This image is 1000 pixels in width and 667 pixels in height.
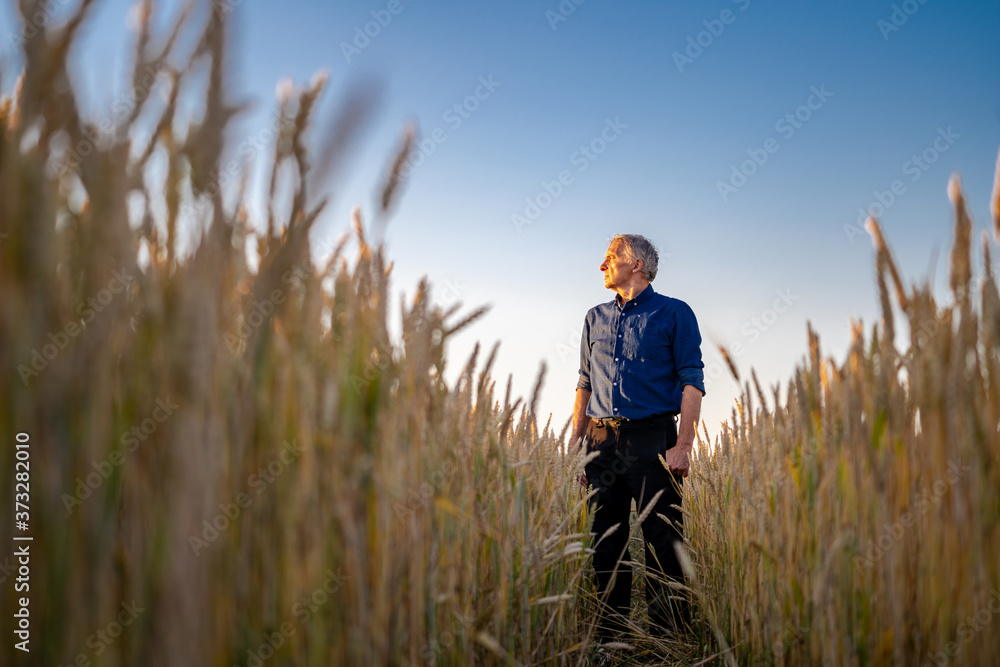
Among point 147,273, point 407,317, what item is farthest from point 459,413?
point 147,273

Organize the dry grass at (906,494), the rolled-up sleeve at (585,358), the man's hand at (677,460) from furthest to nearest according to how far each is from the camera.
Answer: the rolled-up sleeve at (585,358), the man's hand at (677,460), the dry grass at (906,494)

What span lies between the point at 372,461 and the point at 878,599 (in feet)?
4.79

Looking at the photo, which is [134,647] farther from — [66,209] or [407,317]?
[407,317]

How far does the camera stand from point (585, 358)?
433 centimetres

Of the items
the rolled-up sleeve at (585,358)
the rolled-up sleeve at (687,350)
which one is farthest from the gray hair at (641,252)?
the rolled-up sleeve at (585,358)

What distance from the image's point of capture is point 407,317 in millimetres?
1567

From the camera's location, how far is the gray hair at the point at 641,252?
397 cm

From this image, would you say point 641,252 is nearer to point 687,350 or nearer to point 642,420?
point 687,350

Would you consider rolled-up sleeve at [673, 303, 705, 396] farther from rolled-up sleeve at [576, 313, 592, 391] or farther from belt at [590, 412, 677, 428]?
rolled-up sleeve at [576, 313, 592, 391]

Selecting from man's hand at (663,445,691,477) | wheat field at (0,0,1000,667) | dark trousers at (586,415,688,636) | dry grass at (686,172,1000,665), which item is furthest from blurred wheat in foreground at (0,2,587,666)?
dark trousers at (586,415,688,636)

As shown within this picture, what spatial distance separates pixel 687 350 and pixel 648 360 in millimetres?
245

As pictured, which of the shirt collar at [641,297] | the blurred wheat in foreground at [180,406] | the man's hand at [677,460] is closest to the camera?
the blurred wheat in foreground at [180,406]

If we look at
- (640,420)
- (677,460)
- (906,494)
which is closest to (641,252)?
(640,420)

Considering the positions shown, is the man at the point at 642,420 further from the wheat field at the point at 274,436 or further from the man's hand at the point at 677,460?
the wheat field at the point at 274,436
